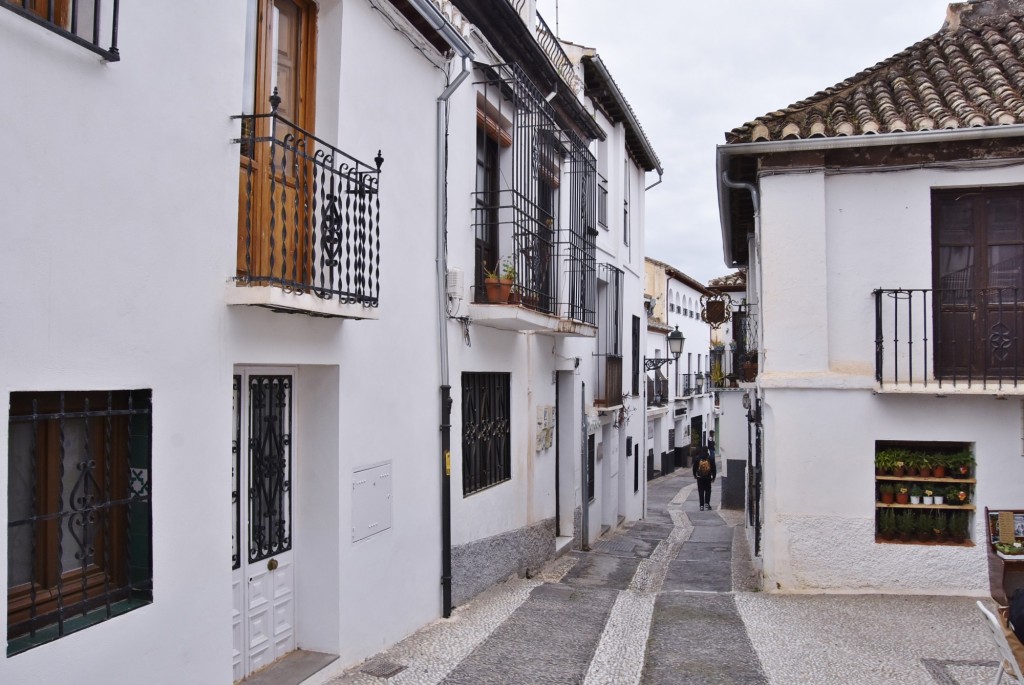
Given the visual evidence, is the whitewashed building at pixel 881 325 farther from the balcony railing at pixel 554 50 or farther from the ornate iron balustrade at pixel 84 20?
the ornate iron balustrade at pixel 84 20

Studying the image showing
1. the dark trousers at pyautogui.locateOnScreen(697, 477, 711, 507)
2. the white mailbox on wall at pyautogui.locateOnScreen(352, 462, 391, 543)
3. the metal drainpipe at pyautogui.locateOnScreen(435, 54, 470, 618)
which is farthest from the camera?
the dark trousers at pyautogui.locateOnScreen(697, 477, 711, 507)

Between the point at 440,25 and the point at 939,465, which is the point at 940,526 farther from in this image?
the point at 440,25

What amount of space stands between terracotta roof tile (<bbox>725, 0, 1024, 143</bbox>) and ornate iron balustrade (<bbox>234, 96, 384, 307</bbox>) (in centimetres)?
484

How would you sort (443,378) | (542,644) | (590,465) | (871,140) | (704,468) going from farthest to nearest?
(704,468)
(590,465)
(871,140)
(443,378)
(542,644)

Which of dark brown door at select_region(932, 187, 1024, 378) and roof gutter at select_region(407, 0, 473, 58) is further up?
roof gutter at select_region(407, 0, 473, 58)

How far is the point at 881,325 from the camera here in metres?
8.88

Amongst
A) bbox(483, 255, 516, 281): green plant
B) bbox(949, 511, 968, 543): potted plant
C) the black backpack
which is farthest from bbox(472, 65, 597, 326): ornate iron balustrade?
the black backpack

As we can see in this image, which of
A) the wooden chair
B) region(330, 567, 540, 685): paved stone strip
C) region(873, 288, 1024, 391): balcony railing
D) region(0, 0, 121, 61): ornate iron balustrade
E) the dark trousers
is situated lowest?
the dark trousers

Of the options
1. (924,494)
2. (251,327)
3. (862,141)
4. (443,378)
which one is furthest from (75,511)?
(924,494)

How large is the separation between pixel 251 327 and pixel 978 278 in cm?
736

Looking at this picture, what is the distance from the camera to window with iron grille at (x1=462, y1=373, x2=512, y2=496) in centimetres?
915

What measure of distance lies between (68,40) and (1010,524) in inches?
310

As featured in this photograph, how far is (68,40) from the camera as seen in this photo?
3869 millimetres

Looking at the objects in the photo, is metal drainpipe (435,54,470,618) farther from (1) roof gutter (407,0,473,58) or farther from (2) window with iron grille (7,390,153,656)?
(2) window with iron grille (7,390,153,656)
